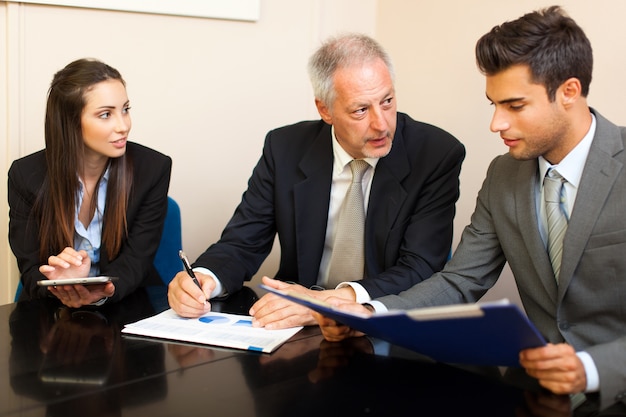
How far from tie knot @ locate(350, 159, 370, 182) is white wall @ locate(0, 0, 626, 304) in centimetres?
85

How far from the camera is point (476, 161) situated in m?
3.12

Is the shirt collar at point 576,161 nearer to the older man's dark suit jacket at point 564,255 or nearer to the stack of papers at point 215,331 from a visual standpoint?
the older man's dark suit jacket at point 564,255

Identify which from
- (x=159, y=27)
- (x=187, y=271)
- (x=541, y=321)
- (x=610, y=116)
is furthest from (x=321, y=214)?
(x=159, y=27)

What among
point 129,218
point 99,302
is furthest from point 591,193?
point 129,218

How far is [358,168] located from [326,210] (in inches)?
7.1

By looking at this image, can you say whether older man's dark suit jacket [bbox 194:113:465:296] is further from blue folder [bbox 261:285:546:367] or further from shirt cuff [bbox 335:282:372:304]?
blue folder [bbox 261:285:546:367]

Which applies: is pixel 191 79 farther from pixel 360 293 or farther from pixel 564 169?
pixel 564 169

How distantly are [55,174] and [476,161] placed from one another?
1.74 meters

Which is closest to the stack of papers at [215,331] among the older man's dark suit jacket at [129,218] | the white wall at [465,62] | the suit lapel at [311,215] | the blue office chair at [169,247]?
the older man's dark suit jacket at [129,218]

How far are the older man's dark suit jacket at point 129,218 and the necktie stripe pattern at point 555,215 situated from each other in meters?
1.26

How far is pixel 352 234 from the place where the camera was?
7.82 feet

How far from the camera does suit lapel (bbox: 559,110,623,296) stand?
1.64 meters

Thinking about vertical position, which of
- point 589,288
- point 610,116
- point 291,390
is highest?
point 610,116

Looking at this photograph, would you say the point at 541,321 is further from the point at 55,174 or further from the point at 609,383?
the point at 55,174
